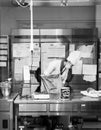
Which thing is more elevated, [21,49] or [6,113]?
[21,49]

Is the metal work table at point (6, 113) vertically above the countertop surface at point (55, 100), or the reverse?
the countertop surface at point (55, 100)

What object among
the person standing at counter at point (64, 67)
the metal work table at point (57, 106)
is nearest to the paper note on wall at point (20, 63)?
the person standing at counter at point (64, 67)

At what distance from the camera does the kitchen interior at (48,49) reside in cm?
188

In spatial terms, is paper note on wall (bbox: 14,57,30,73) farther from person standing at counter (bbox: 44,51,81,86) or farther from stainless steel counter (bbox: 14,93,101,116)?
stainless steel counter (bbox: 14,93,101,116)

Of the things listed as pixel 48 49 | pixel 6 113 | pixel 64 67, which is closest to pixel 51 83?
pixel 64 67

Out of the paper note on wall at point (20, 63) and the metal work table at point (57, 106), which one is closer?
the metal work table at point (57, 106)

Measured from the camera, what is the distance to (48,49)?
197 centimetres

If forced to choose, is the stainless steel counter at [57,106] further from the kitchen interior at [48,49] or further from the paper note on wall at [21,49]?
the paper note on wall at [21,49]

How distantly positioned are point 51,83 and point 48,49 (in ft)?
0.89

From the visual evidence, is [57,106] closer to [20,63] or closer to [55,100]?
[55,100]

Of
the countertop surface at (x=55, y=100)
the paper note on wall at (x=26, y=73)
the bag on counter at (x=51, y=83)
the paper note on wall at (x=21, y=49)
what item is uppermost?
the paper note on wall at (x=21, y=49)

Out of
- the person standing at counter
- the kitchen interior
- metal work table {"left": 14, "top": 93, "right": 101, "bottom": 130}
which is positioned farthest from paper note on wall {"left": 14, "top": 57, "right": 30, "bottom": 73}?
metal work table {"left": 14, "top": 93, "right": 101, "bottom": 130}

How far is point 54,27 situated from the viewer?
1979 mm

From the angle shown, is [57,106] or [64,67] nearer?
[57,106]
